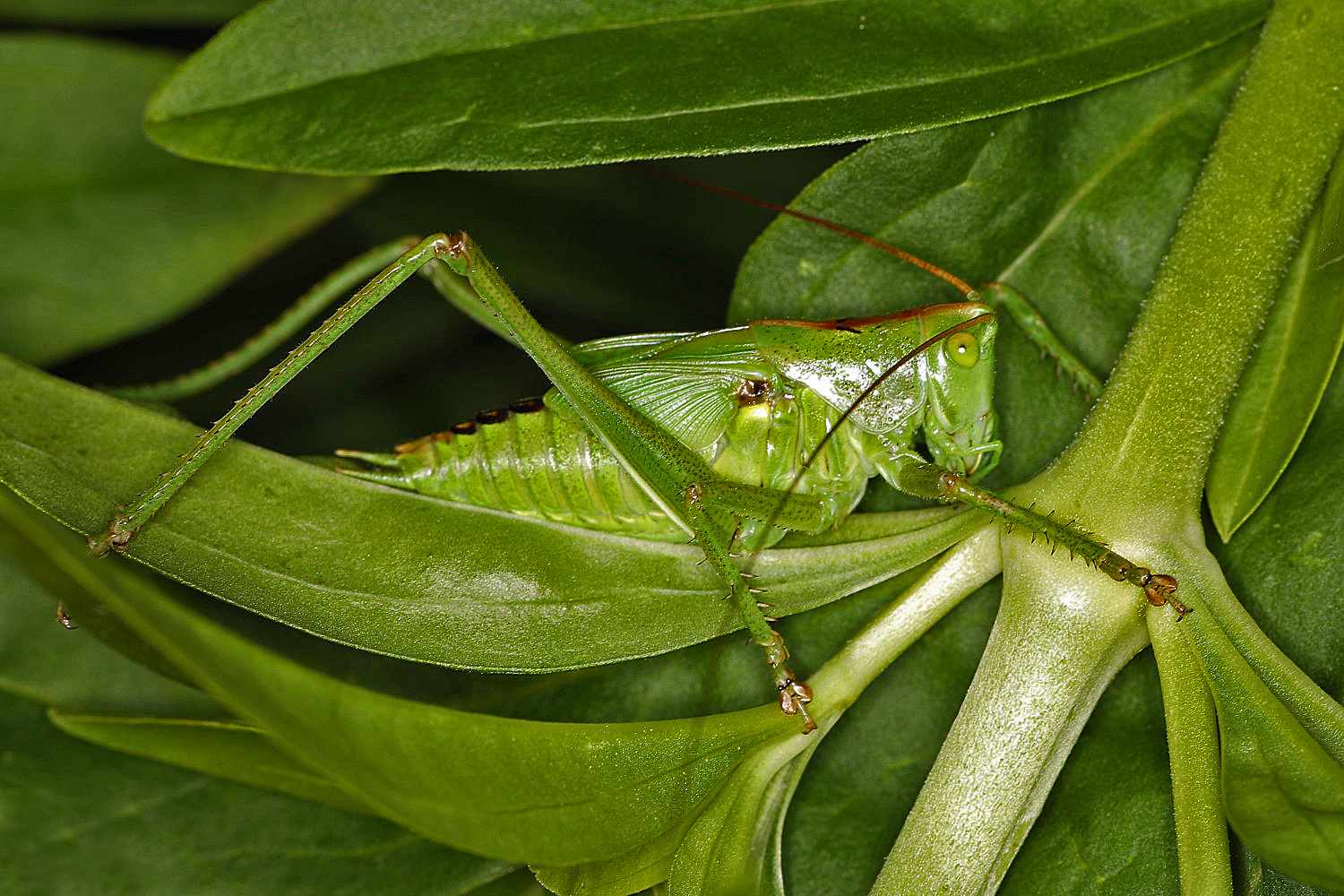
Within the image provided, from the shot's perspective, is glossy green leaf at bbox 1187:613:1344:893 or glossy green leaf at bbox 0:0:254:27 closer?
glossy green leaf at bbox 1187:613:1344:893

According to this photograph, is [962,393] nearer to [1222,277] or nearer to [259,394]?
[1222,277]

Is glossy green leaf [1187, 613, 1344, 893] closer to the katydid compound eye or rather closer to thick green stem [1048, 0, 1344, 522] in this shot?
thick green stem [1048, 0, 1344, 522]

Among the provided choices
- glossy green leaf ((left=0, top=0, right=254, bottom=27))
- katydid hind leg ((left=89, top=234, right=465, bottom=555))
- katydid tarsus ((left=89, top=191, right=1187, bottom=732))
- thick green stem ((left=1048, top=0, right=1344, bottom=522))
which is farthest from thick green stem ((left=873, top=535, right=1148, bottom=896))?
glossy green leaf ((left=0, top=0, right=254, bottom=27))

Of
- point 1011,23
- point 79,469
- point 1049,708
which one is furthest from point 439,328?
point 1049,708

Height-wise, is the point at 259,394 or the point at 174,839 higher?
the point at 259,394

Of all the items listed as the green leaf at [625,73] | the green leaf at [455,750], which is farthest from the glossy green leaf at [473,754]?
the green leaf at [625,73]

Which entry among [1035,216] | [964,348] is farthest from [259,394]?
[1035,216]
